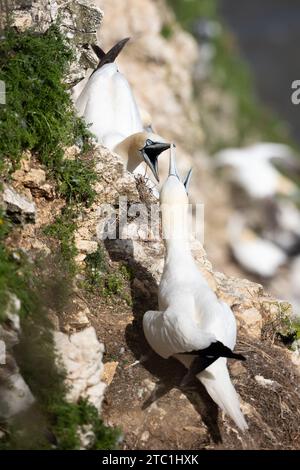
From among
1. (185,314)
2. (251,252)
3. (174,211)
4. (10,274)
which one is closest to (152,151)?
(174,211)

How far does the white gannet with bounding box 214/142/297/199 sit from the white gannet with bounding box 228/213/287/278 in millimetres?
596

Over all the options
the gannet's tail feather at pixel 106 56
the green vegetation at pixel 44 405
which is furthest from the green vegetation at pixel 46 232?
the gannet's tail feather at pixel 106 56

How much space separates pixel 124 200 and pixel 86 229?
40 centimetres

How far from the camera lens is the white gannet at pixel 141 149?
313 inches

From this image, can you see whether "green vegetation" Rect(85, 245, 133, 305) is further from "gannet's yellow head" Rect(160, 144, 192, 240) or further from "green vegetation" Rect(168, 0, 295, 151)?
"green vegetation" Rect(168, 0, 295, 151)

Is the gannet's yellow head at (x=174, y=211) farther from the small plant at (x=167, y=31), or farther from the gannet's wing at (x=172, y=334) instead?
the small plant at (x=167, y=31)

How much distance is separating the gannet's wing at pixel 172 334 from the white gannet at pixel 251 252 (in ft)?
33.6

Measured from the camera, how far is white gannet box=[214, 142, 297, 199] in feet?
55.8

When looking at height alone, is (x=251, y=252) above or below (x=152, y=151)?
below

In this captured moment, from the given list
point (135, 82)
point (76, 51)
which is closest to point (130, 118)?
point (76, 51)

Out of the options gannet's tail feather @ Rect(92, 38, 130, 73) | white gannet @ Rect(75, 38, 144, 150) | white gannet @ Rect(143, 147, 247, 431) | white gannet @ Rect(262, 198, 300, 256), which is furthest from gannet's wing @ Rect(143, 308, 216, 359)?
white gannet @ Rect(262, 198, 300, 256)

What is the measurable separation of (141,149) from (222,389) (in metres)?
2.60

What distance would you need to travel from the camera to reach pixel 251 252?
1669 centimetres

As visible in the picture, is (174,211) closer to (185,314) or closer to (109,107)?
(185,314)
